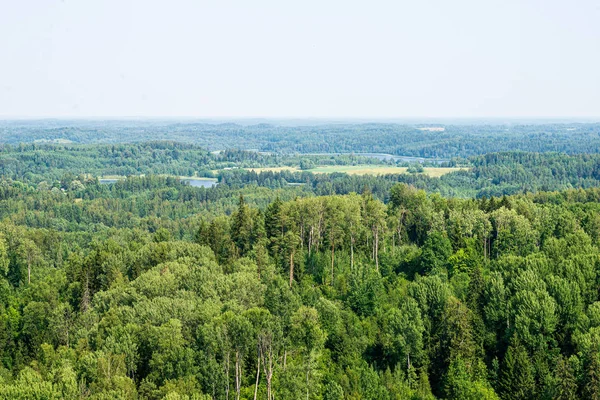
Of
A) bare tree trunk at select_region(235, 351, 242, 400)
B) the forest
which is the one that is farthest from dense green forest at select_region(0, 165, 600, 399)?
bare tree trunk at select_region(235, 351, 242, 400)

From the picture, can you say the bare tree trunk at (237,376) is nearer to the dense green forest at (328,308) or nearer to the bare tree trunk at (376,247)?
the dense green forest at (328,308)

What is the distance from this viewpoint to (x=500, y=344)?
5919 centimetres

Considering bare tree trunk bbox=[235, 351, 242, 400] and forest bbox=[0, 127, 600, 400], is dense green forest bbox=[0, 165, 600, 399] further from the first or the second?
bare tree trunk bbox=[235, 351, 242, 400]

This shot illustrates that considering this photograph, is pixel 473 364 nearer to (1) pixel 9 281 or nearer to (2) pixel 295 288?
(2) pixel 295 288

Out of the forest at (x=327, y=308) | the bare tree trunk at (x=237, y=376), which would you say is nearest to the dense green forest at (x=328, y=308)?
the forest at (x=327, y=308)

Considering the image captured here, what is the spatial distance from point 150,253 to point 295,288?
19.0 metres

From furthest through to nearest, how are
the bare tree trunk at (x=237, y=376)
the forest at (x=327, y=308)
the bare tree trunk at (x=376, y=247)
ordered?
1. the bare tree trunk at (x=376, y=247)
2. the forest at (x=327, y=308)
3. the bare tree trunk at (x=237, y=376)

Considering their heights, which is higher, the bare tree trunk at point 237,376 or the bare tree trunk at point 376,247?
the bare tree trunk at point 376,247

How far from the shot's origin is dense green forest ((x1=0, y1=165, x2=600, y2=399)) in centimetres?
5034

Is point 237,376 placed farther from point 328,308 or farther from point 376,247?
point 376,247

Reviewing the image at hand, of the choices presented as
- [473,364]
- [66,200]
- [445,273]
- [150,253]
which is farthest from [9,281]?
[66,200]

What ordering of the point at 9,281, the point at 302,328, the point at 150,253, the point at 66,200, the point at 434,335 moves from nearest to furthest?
the point at 302,328
the point at 434,335
the point at 150,253
the point at 9,281
the point at 66,200

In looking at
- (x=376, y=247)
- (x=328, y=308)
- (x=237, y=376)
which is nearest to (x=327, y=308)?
(x=328, y=308)

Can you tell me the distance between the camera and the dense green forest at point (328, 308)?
50.3 meters
